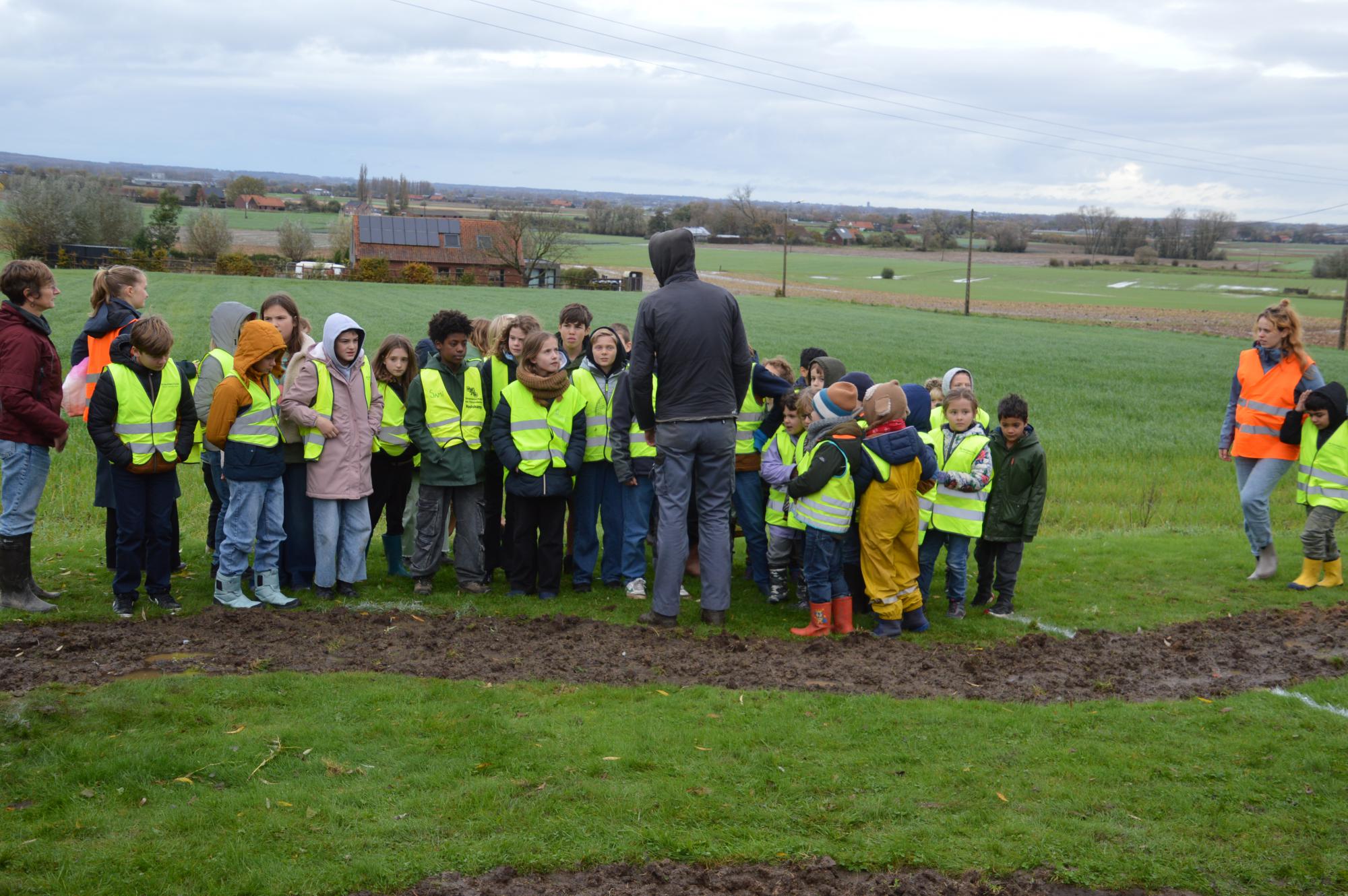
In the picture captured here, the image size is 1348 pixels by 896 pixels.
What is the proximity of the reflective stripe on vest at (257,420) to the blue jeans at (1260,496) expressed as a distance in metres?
8.55

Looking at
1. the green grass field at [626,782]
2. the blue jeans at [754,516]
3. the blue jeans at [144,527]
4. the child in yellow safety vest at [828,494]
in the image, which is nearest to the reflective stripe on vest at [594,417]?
the blue jeans at [754,516]

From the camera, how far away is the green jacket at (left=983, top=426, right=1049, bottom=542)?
8047 millimetres

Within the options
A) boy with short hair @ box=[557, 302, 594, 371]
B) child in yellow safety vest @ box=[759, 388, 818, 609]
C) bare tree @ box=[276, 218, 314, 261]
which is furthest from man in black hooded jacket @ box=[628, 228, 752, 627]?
bare tree @ box=[276, 218, 314, 261]

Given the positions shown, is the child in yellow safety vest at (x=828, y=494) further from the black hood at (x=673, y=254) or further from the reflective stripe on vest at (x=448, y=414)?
the reflective stripe on vest at (x=448, y=414)

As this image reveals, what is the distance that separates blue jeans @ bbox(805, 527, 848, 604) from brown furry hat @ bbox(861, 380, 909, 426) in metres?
0.92

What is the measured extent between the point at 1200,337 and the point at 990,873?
57095 millimetres

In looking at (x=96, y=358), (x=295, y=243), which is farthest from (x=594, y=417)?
(x=295, y=243)

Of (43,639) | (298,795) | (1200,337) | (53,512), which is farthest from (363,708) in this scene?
(1200,337)

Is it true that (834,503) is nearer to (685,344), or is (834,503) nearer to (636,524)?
(685,344)

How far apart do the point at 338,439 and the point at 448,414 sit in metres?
0.87

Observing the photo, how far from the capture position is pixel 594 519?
8.53 metres

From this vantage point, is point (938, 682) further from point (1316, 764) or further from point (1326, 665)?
point (1326, 665)

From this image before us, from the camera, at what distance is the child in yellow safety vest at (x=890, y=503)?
23.9ft

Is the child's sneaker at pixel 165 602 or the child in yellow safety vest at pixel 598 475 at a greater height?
the child in yellow safety vest at pixel 598 475
